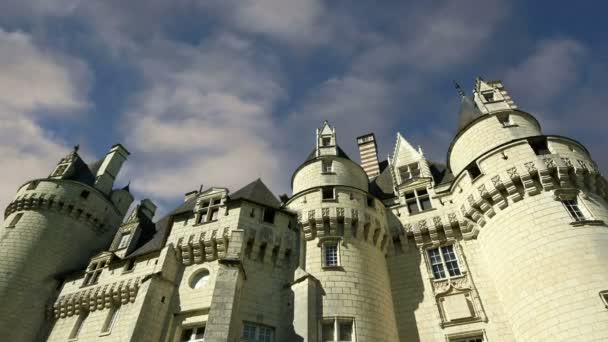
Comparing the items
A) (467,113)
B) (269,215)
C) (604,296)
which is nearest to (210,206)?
(269,215)

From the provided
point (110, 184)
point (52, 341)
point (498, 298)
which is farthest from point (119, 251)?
point (498, 298)

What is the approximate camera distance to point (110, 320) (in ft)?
53.8

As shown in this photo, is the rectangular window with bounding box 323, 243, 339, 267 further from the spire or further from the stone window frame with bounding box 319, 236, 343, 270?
the spire

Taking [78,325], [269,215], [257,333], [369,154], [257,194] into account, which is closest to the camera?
[257,333]

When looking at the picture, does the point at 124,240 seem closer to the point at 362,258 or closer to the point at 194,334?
the point at 194,334

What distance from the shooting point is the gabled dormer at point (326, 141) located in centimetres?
2056

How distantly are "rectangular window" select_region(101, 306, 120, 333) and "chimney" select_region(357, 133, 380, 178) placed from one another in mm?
A: 17099

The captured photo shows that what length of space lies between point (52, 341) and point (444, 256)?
18790mm

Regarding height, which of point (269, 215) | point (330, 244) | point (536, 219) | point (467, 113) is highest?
point (467, 113)

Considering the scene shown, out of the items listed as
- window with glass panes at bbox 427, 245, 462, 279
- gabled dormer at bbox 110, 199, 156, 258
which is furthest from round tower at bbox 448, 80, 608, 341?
gabled dormer at bbox 110, 199, 156, 258

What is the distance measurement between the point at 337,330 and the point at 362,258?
357cm

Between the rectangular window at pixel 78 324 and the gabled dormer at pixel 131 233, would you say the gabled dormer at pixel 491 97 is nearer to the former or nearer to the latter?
the gabled dormer at pixel 131 233

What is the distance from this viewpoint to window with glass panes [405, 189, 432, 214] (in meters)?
18.2

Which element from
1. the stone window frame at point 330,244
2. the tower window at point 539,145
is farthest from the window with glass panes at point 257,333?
the tower window at point 539,145
